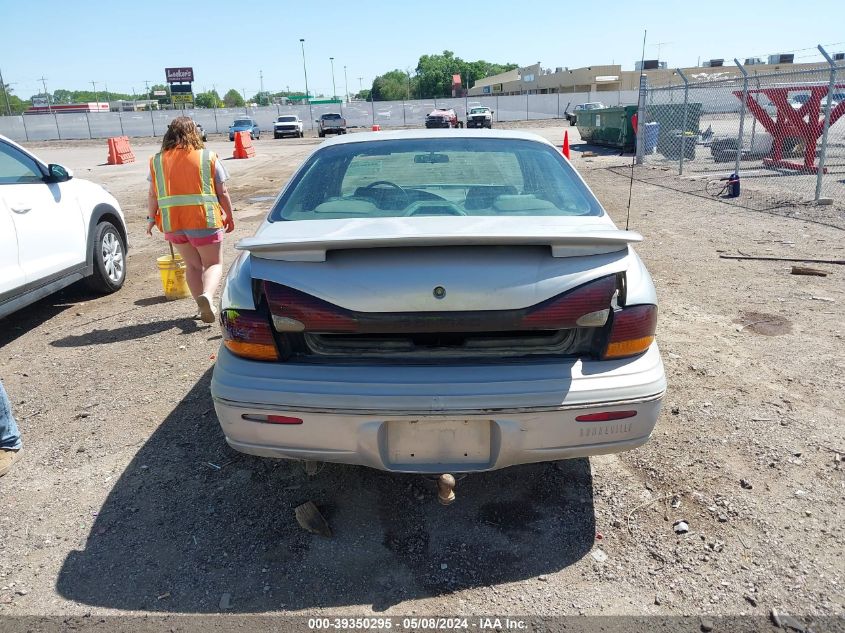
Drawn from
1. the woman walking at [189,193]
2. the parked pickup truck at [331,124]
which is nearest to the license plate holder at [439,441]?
the woman walking at [189,193]

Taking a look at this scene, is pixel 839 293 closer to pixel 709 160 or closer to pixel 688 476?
pixel 688 476

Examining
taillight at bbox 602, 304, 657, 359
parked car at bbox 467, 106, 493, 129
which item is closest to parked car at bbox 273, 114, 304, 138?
parked car at bbox 467, 106, 493, 129

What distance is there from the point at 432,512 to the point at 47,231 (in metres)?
4.42

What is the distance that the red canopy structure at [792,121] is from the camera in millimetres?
13906

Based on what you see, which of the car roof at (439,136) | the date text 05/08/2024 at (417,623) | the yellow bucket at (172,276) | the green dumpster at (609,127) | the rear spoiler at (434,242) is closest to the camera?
the date text 05/08/2024 at (417,623)

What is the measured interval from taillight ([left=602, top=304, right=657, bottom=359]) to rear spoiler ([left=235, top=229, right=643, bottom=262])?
0.26 meters

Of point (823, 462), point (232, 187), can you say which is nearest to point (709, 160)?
point (232, 187)

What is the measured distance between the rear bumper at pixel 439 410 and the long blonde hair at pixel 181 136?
10.5ft

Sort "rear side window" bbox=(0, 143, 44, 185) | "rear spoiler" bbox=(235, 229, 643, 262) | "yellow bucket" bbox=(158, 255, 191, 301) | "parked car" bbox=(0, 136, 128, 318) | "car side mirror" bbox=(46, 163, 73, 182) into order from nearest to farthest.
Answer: "rear spoiler" bbox=(235, 229, 643, 262), "parked car" bbox=(0, 136, 128, 318), "rear side window" bbox=(0, 143, 44, 185), "car side mirror" bbox=(46, 163, 73, 182), "yellow bucket" bbox=(158, 255, 191, 301)

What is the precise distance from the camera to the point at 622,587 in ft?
8.08

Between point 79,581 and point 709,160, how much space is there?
18460 mm

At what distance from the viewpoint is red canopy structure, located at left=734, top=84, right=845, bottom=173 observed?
45.6 feet

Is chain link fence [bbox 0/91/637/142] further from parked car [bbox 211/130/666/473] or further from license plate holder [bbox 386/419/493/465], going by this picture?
license plate holder [bbox 386/419/493/465]

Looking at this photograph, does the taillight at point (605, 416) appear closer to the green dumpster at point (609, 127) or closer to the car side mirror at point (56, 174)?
the car side mirror at point (56, 174)
